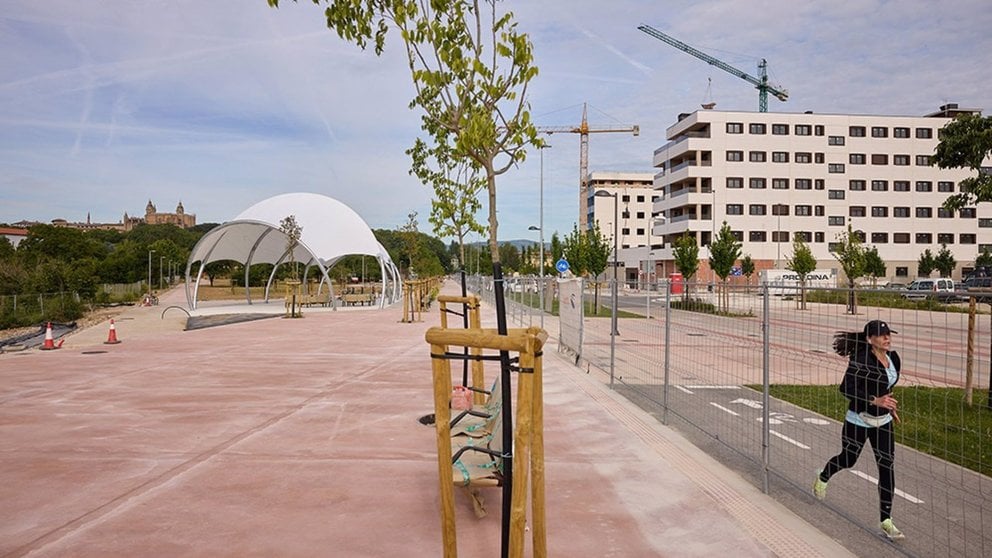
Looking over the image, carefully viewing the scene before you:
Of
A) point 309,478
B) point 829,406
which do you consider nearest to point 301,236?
point 829,406

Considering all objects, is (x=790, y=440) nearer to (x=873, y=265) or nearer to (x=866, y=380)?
(x=866, y=380)

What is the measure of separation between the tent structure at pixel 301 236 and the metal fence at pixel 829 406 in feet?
79.4

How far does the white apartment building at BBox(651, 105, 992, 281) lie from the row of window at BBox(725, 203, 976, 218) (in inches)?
3.7

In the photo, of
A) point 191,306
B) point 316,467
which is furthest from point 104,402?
point 191,306

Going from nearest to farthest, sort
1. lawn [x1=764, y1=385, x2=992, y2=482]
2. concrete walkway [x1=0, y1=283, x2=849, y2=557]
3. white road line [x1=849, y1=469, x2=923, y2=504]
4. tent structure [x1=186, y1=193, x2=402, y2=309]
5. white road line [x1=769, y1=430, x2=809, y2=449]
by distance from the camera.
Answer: concrete walkway [x1=0, y1=283, x2=849, y2=557] → white road line [x1=849, y1=469, x2=923, y2=504] → lawn [x1=764, y1=385, x2=992, y2=482] → white road line [x1=769, y1=430, x2=809, y2=449] → tent structure [x1=186, y1=193, x2=402, y2=309]

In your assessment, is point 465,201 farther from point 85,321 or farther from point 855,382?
point 85,321

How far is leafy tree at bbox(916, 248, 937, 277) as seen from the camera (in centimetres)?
5659

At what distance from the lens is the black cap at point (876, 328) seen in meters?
4.34

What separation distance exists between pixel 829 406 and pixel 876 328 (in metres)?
5.10

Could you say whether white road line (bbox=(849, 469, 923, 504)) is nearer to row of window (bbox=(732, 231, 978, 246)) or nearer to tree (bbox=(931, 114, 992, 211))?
tree (bbox=(931, 114, 992, 211))

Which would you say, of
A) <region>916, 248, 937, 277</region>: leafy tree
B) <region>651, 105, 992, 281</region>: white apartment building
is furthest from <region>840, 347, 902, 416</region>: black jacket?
<region>916, 248, 937, 277</region>: leafy tree

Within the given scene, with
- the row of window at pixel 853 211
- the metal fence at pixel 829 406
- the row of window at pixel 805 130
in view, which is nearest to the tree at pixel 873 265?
the row of window at pixel 853 211

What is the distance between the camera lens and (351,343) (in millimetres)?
16531

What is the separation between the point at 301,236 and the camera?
32.5 m
